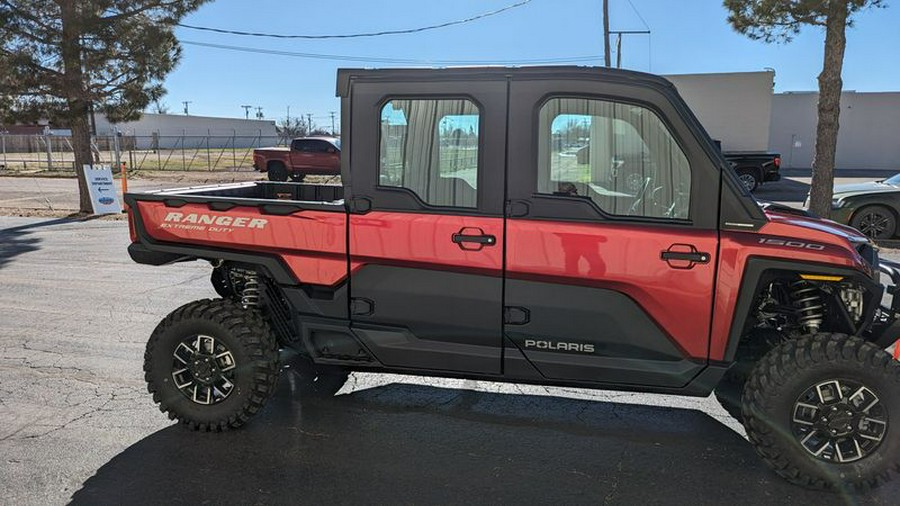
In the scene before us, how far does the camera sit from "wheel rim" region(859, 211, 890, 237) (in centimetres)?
1163

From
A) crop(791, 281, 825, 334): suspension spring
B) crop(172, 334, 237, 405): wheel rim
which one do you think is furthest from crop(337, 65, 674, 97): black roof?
crop(172, 334, 237, 405): wheel rim

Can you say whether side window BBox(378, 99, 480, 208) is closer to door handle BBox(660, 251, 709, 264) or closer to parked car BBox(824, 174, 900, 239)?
door handle BBox(660, 251, 709, 264)

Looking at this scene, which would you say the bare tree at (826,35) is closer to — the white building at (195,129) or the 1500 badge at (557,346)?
the 1500 badge at (557,346)

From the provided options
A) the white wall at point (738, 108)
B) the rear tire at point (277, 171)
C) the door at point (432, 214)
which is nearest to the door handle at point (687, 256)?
the door at point (432, 214)

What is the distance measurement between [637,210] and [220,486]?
103 inches

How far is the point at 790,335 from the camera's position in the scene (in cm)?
363

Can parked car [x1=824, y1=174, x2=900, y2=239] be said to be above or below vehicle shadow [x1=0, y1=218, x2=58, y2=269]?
above

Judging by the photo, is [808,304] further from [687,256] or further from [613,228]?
[613,228]

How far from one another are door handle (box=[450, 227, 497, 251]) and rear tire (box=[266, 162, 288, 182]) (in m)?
24.6

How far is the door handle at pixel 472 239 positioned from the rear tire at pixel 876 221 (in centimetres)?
1080

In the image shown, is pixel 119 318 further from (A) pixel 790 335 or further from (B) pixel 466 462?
(A) pixel 790 335

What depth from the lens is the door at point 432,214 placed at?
3.49m

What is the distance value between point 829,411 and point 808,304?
0.57 metres

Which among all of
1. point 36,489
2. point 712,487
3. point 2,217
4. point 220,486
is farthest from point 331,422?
point 2,217
